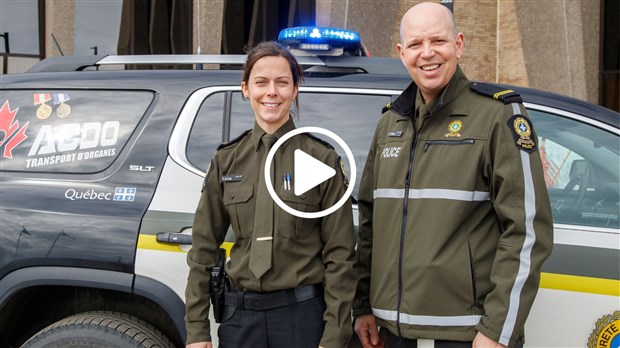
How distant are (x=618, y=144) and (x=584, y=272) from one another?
1.89 ft

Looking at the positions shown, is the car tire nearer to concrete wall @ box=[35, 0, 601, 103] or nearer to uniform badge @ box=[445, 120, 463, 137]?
uniform badge @ box=[445, 120, 463, 137]

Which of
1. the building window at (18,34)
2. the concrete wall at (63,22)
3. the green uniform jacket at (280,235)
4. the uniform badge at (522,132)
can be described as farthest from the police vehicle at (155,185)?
the building window at (18,34)

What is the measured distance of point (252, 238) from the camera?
2264 millimetres

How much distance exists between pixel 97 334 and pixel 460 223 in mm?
1675

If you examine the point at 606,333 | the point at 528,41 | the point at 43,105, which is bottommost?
the point at 606,333

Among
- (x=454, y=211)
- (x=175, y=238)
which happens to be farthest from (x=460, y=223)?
(x=175, y=238)

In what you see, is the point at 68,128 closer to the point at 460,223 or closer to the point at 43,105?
the point at 43,105

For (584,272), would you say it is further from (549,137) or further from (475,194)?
(475,194)

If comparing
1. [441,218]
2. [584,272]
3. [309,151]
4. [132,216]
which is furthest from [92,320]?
[584,272]

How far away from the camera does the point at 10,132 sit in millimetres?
3100

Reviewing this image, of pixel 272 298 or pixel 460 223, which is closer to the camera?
pixel 460 223

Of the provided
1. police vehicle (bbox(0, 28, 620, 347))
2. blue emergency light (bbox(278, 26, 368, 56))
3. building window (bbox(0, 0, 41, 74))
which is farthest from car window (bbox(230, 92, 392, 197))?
building window (bbox(0, 0, 41, 74))

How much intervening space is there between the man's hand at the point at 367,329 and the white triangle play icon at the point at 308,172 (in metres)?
0.51

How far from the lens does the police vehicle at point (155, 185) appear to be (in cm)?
261
